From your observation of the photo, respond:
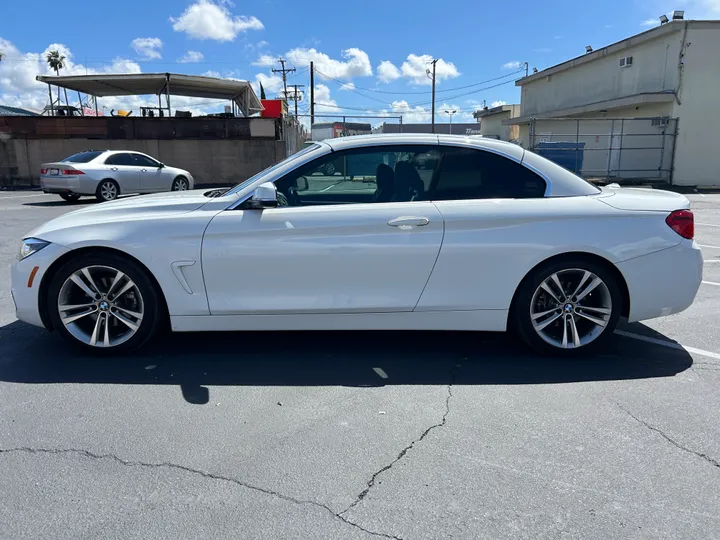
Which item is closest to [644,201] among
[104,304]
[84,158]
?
[104,304]

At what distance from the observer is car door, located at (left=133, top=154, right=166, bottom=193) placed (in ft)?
50.5

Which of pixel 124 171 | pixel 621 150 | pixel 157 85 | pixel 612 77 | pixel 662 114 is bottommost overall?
pixel 124 171

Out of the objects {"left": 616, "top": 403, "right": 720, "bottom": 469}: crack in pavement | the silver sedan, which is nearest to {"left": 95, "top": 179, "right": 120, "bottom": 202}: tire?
the silver sedan

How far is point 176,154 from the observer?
71.8 ft

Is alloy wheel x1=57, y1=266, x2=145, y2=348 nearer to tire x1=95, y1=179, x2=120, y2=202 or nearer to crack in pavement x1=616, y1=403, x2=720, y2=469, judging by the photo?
crack in pavement x1=616, y1=403, x2=720, y2=469

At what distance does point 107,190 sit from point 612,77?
22842mm

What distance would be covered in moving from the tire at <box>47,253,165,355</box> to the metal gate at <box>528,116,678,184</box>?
19938 mm

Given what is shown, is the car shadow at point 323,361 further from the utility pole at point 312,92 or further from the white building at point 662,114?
the utility pole at point 312,92

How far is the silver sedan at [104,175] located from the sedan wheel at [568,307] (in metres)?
12.4

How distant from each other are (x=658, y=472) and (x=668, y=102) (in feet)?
75.9

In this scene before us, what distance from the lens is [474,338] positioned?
15.0 ft

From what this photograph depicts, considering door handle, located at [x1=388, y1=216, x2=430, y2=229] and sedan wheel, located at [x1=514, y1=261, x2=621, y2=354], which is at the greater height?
door handle, located at [x1=388, y1=216, x2=430, y2=229]

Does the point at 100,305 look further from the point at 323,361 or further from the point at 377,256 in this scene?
the point at 377,256

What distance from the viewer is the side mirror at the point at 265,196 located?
369 cm
